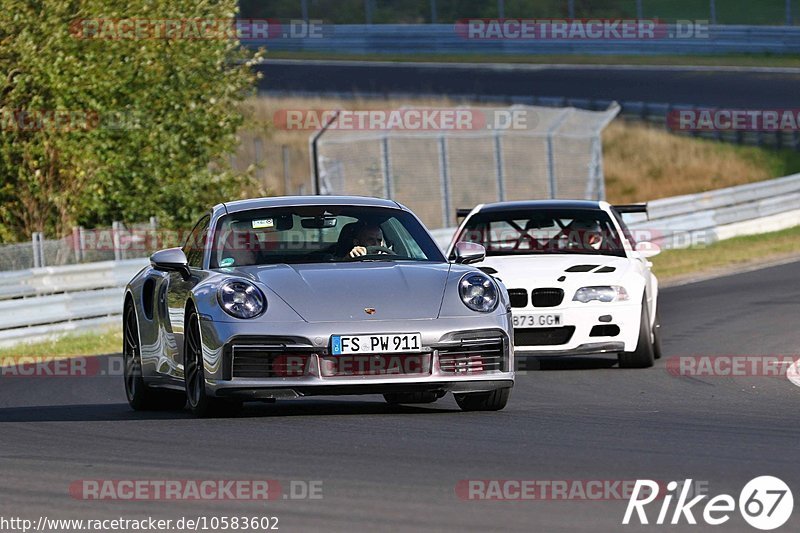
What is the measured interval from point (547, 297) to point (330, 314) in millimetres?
4821

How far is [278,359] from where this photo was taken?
8.95 m

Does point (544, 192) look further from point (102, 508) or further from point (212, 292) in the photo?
point (102, 508)

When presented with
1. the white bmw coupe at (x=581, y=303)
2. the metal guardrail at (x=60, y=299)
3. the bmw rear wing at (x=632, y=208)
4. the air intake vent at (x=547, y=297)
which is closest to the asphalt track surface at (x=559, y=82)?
the metal guardrail at (x=60, y=299)

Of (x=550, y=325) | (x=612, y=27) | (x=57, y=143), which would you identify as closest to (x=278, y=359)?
(x=550, y=325)

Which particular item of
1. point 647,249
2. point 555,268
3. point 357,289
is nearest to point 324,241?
point 357,289

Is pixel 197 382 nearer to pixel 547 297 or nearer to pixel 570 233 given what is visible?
pixel 547 297

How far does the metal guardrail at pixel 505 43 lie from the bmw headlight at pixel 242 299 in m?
39.2

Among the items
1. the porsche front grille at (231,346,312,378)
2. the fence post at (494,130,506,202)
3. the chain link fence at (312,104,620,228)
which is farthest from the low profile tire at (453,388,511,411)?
the fence post at (494,130,506,202)

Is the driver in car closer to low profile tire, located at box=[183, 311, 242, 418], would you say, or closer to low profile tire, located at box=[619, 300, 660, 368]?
low profile tire, located at box=[183, 311, 242, 418]

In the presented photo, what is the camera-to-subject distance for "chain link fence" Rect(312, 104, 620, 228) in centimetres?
2915

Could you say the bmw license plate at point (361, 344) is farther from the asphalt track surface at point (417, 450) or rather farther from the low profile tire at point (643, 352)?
the low profile tire at point (643, 352)

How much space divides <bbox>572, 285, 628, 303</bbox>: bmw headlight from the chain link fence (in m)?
14.6

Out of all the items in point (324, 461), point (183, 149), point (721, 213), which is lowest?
point (721, 213)

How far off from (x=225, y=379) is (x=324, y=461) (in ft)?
5.85
